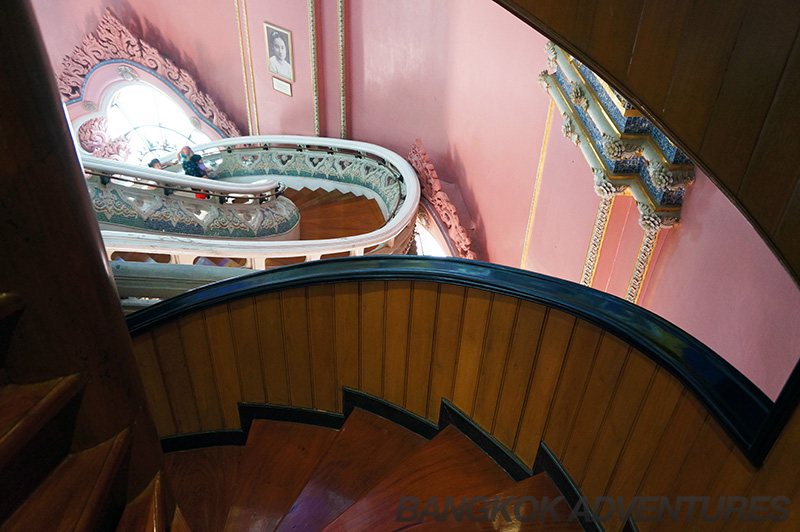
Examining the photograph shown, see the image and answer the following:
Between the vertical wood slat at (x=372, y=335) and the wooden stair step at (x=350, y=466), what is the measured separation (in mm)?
159

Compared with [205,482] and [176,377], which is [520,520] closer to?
[205,482]

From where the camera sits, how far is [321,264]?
83.0 inches

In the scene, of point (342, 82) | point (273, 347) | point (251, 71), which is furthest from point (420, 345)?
point (251, 71)

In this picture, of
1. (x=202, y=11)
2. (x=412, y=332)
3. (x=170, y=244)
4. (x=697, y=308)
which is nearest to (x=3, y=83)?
(x=412, y=332)

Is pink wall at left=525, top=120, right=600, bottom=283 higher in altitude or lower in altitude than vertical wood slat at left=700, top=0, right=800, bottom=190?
lower

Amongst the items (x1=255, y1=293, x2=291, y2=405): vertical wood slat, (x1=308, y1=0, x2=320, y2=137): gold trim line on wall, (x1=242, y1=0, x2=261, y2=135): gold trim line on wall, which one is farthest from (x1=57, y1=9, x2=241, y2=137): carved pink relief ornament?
(x1=255, y1=293, x2=291, y2=405): vertical wood slat

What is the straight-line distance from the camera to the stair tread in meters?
0.85

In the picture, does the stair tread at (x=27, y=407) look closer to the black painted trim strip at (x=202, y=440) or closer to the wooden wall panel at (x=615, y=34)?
the wooden wall panel at (x=615, y=34)

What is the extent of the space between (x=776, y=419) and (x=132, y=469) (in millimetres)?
1396

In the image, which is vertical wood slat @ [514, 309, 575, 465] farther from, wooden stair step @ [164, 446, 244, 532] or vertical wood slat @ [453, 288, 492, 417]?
wooden stair step @ [164, 446, 244, 532]

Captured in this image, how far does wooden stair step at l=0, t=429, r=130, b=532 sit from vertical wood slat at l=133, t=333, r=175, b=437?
0.90 metres

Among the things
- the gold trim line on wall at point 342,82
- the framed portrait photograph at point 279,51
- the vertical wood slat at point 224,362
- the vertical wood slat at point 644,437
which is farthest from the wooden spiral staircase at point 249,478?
the framed portrait photograph at point 279,51

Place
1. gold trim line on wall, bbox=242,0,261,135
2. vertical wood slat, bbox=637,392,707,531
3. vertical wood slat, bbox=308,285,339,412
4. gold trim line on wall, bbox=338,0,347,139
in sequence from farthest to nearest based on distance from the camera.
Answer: gold trim line on wall, bbox=242,0,261,135 → gold trim line on wall, bbox=338,0,347,139 → vertical wood slat, bbox=308,285,339,412 → vertical wood slat, bbox=637,392,707,531

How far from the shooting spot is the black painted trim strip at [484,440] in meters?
1.99
